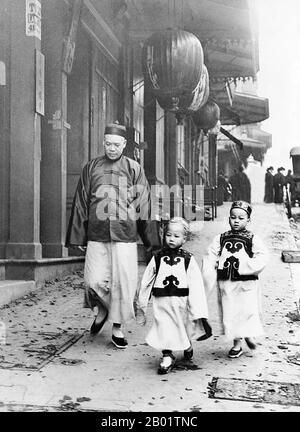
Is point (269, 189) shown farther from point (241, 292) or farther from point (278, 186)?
point (241, 292)

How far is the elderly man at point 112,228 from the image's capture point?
207 inches

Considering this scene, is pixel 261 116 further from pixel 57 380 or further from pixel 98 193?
pixel 57 380

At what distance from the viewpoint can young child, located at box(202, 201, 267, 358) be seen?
16.5 feet

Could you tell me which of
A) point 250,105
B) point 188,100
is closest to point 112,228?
point 188,100

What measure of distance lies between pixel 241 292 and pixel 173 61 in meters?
4.51

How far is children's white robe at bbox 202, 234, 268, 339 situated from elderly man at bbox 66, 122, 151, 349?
717 millimetres

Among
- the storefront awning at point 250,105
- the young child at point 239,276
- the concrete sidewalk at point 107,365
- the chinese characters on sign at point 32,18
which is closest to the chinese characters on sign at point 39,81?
the chinese characters on sign at point 32,18

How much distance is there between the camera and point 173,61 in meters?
8.55

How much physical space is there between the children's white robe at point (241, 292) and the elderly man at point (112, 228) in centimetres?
72

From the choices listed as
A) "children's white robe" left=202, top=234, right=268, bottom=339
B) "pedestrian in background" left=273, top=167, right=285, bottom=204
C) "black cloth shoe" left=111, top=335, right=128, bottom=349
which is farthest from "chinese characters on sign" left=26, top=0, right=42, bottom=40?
"pedestrian in background" left=273, top=167, right=285, bottom=204

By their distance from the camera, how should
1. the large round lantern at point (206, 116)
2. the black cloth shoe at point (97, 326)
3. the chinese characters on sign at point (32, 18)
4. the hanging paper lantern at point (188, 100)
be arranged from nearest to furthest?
the black cloth shoe at point (97, 326) → the chinese characters on sign at point (32, 18) → the hanging paper lantern at point (188, 100) → the large round lantern at point (206, 116)

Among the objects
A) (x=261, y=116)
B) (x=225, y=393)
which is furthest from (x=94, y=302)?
(x=261, y=116)

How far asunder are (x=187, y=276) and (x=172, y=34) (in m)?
5.01

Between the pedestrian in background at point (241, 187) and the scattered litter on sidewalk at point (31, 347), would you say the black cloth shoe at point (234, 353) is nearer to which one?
the scattered litter on sidewalk at point (31, 347)
